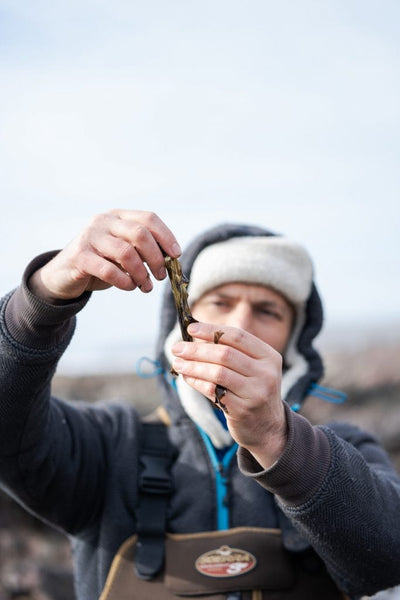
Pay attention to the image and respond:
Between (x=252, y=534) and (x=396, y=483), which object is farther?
(x=252, y=534)

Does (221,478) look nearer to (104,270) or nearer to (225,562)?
(225,562)

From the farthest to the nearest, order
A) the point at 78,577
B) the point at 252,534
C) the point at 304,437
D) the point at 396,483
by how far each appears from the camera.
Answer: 1. the point at 78,577
2. the point at 252,534
3. the point at 396,483
4. the point at 304,437

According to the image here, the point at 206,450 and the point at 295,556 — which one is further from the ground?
the point at 206,450

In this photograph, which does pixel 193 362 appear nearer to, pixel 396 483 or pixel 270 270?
pixel 396 483

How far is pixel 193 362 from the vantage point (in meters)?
1.94

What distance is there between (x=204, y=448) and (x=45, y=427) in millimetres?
778

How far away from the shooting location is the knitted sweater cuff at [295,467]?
2064mm

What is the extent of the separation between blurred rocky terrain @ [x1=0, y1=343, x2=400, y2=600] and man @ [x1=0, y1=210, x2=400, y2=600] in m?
0.55

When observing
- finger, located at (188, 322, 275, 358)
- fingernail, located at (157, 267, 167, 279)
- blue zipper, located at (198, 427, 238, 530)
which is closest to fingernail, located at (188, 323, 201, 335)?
finger, located at (188, 322, 275, 358)

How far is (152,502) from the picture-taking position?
2867 mm

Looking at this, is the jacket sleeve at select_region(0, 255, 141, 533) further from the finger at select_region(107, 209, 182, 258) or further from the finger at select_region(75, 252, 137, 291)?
the finger at select_region(107, 209, 182, 258)

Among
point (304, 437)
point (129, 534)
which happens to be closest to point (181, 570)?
point (129, 534)

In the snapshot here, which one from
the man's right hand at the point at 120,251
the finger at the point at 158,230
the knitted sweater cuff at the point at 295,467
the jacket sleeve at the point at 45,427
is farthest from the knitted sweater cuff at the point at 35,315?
the knitted sweater cuff at the point at 295,467

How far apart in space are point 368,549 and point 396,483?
39 centimetres
